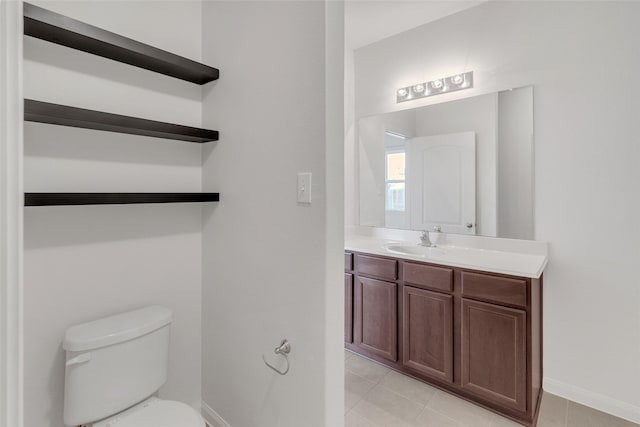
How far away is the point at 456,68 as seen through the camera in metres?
2.48

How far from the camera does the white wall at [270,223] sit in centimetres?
123

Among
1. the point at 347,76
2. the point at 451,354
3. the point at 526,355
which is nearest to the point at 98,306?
the point at 451,354

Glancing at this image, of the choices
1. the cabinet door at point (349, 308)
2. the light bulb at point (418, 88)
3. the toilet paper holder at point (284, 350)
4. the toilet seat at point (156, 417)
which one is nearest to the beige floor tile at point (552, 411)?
the cabinet door at point (349, 308)

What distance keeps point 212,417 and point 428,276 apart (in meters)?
1.51

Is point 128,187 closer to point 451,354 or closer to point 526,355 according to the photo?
point 451,354

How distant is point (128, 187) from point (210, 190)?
1.25ft

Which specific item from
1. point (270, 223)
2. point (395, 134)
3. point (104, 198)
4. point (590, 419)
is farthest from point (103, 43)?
point (590, 419)

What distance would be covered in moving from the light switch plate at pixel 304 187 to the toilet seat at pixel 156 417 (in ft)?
3.19

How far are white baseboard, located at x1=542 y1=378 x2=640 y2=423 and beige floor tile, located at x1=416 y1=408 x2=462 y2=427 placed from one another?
797 millimetres

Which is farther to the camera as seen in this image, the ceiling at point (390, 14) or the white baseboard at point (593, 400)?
the ceiling at point (390, 14)

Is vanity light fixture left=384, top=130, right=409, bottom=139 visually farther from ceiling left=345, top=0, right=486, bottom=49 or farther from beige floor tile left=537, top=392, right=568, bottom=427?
beige floor tile left=537, top=392, right=568, bottom=427

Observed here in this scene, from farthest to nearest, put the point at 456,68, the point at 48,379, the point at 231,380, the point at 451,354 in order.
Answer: the point at 456,68 < the point at 451,354 < the point at 231,380 < the point at 48,379

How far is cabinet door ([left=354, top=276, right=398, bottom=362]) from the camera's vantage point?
7.42 feet

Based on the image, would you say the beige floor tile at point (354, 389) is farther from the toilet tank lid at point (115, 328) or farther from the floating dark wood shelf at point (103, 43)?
the floating dark wood shelf at point (103, 43)
